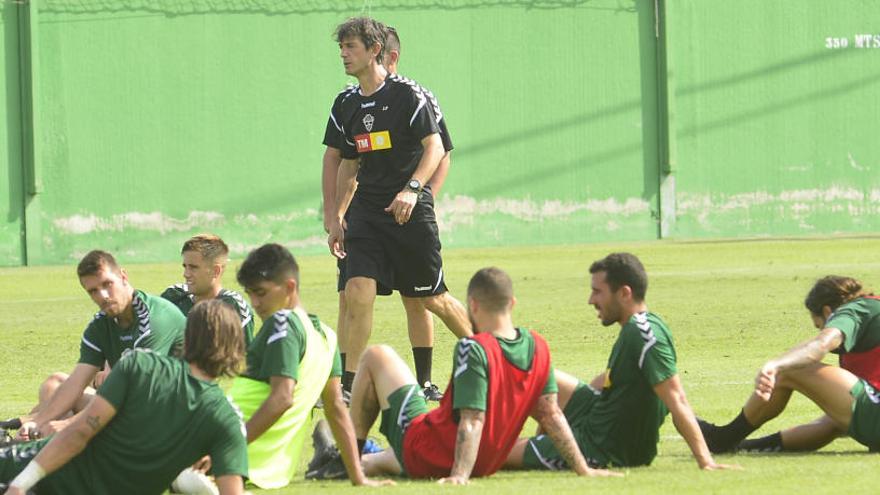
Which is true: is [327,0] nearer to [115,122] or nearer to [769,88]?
[115,122]

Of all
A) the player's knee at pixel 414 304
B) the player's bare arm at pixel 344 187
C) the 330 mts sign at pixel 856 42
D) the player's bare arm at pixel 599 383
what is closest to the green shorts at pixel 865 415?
the player's bare arm at pixel 599 383

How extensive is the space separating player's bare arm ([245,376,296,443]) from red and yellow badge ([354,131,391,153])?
383 centimetres

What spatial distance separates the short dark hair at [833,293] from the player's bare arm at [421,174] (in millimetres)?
2814

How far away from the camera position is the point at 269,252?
7375 mm

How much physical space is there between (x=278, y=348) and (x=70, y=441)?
1.13 m

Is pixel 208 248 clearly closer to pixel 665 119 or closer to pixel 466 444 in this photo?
pixel 466 444

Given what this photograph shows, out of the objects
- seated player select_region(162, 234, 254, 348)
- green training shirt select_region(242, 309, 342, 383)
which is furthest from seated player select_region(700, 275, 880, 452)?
seated player select_region(162, 234, 254, 348)

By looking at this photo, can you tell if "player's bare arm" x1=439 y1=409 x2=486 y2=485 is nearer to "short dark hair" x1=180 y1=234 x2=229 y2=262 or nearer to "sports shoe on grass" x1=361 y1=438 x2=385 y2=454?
"sports shoe on grass" x1=361 y1=438 x2=385 y2=454

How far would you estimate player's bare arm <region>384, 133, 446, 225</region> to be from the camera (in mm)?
10477

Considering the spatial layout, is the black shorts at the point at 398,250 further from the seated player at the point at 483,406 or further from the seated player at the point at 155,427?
the seated player at the point at 155,427

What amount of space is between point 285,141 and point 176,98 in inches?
71.0

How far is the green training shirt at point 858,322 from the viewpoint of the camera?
832 centimetres

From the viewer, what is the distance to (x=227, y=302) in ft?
27.9

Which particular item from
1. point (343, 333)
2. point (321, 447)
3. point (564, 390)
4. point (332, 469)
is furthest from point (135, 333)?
point (343, 333)
